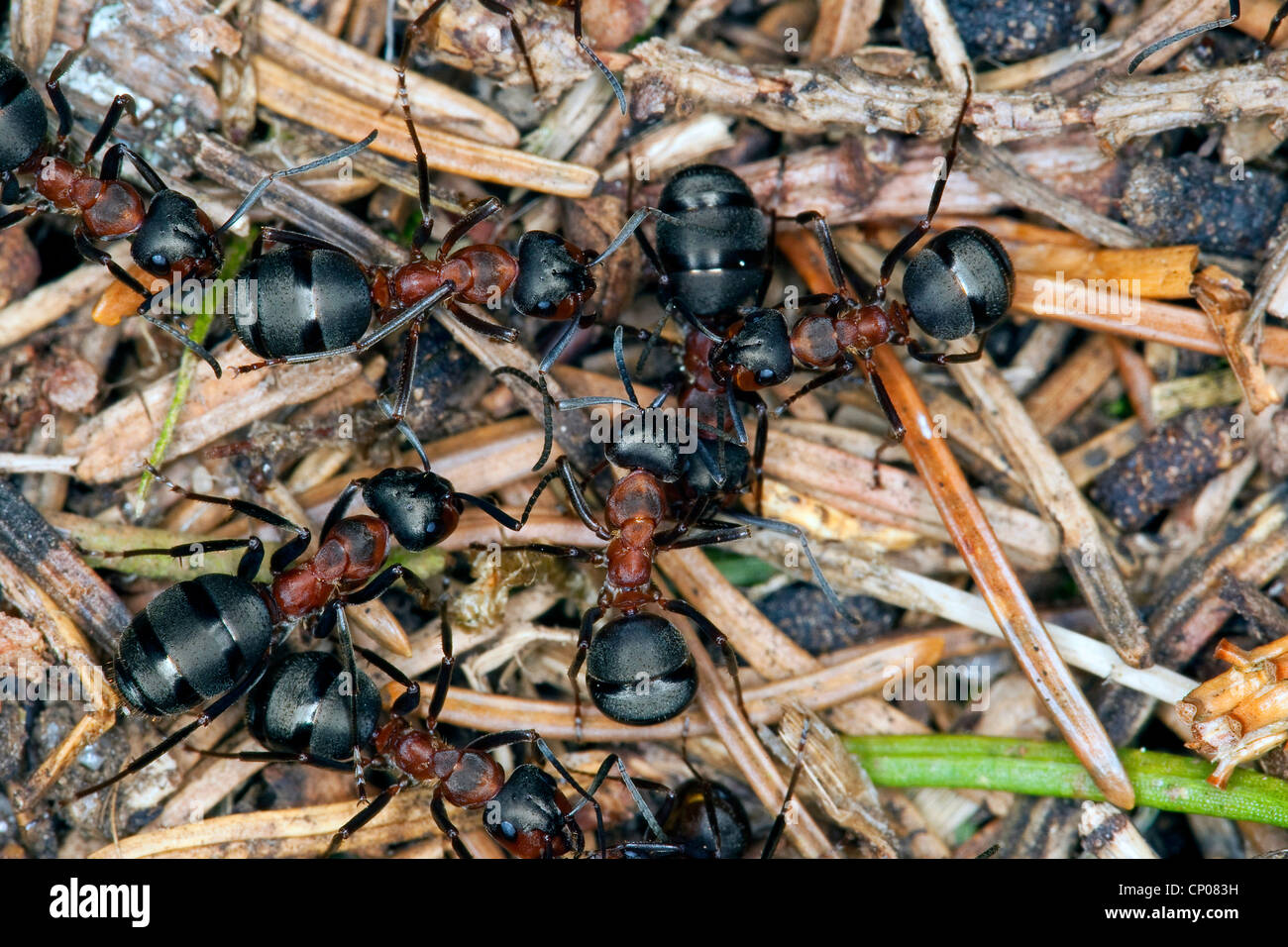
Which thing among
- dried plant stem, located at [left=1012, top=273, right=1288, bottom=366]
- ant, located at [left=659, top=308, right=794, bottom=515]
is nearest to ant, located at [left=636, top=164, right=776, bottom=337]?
ant, located at [left=659, top=308, right=794, bottom=515]

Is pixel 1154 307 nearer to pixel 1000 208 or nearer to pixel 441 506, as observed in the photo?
pixel 1000 208

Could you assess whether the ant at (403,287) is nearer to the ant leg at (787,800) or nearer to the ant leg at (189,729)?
the ant leg at (189,729)

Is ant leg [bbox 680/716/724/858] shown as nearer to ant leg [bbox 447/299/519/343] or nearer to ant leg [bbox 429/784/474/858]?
ant leg [bbox 429/784/474/858]

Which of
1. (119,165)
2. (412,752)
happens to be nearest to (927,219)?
Result: (412,752)

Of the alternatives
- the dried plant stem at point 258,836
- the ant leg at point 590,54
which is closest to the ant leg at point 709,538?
the dried plant stem at point 258,836
